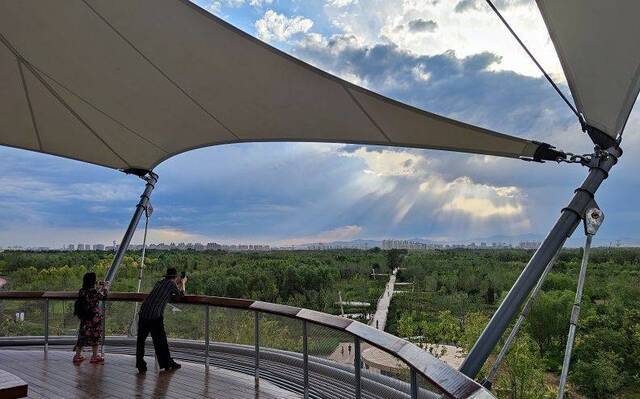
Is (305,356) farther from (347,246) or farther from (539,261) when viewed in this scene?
(347,246)

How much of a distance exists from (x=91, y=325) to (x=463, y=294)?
5672 cm

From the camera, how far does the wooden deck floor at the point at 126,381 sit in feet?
14.3

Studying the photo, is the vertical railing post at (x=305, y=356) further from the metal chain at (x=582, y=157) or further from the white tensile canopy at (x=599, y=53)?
the white tensile canopy at (x=599, y=53)

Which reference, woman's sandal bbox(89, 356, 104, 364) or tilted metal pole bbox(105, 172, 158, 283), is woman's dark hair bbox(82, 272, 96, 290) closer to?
woman's sandal bbox(89, 356, 104, 364)

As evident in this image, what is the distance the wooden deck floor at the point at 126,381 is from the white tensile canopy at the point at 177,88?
2723 millimetres

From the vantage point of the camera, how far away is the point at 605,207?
Result: 3531mm

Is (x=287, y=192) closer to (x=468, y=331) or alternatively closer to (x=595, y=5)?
(x=468, y=331)

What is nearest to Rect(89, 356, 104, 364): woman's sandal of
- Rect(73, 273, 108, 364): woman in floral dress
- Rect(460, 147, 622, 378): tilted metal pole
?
Rect(73, 273, 108, 364): woman in floral dress

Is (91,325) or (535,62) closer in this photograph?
(535,62)

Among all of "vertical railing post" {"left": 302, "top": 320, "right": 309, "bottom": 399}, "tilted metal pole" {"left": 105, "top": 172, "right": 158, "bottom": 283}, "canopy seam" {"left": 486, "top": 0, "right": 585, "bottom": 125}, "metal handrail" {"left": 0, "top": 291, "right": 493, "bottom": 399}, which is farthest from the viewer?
"tilted metal pole" {"left": 105, "top": 172, "right": 158, "bottom": 283}

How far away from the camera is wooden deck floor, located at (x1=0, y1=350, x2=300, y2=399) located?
4367mm

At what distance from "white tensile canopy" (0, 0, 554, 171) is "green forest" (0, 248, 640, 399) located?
19692mm

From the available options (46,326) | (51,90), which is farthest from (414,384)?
(51,90)

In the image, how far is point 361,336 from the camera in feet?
8.77
